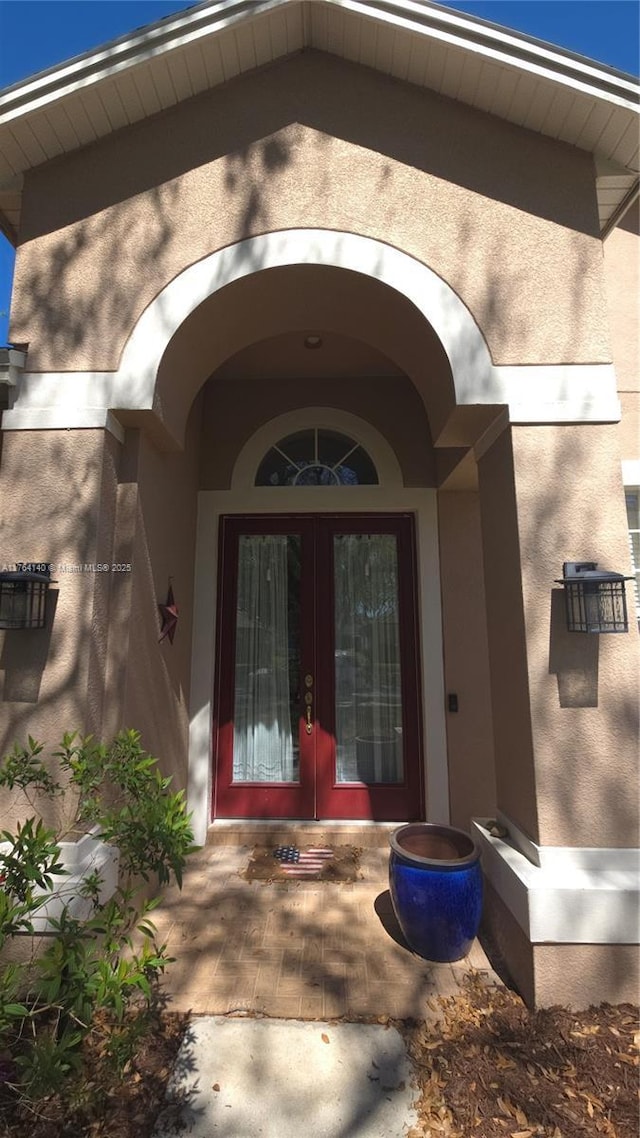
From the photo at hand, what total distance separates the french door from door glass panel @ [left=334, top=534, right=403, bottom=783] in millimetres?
10

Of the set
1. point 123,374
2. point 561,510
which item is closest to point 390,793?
point 561,510

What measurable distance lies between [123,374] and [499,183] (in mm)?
2826

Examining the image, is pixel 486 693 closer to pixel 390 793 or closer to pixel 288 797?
pixel 390 793

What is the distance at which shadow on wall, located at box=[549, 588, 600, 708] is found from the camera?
3102mm

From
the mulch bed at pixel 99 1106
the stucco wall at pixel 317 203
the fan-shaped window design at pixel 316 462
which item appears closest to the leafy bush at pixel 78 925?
the mulch bed at pixel 99 1106

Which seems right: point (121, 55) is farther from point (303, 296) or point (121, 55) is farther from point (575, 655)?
point (575, 655)

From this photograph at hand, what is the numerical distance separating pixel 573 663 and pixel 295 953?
2.48m

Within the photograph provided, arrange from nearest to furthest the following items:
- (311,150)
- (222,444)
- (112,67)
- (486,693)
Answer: (112,67) < (311,150) < (486,693) < (222,444)

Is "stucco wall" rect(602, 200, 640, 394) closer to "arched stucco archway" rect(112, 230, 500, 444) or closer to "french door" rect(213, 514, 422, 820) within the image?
"arched stucco archway" rect(112, 230, 500, 444)

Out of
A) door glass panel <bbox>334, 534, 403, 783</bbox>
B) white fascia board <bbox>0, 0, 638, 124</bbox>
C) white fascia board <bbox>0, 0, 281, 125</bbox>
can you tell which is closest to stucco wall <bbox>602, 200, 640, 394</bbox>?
white fascia board <bbox>0, 0, 638, 124</bbox>

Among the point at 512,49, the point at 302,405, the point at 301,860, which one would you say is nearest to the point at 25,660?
the point at 301,860

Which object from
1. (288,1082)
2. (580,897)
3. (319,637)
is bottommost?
(288,1082)

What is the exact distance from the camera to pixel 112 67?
135 inches

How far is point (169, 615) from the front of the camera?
4.34 metres
